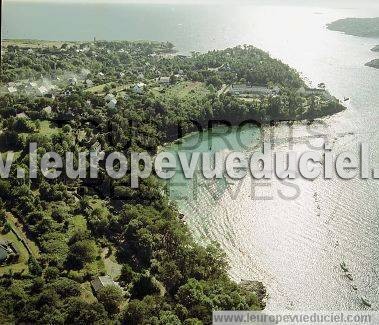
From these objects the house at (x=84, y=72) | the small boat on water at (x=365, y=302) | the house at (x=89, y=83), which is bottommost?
the small boat on water at (x=365, y=302)

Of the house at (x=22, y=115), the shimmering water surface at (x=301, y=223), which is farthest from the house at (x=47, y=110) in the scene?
the shimmering water surface at (x=301, y=223)

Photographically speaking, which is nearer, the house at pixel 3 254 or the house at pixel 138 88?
the house at pixel 3 254

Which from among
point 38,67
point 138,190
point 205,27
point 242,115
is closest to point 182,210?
point 138,190

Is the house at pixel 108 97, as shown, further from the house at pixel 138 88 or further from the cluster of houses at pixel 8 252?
the cluster of houses at pixel 8 252

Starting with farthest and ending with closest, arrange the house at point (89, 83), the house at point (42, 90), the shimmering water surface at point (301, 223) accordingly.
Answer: the house at point (89, 83), the house at point (42, 90), the shimmering water surface at point (301, 223)

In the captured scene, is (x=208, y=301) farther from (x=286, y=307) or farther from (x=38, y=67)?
(x=38, y=67)

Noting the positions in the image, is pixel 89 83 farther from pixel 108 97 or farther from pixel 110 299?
pixel 110 299

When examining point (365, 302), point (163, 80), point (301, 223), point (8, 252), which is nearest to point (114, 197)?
point (8, 252)
